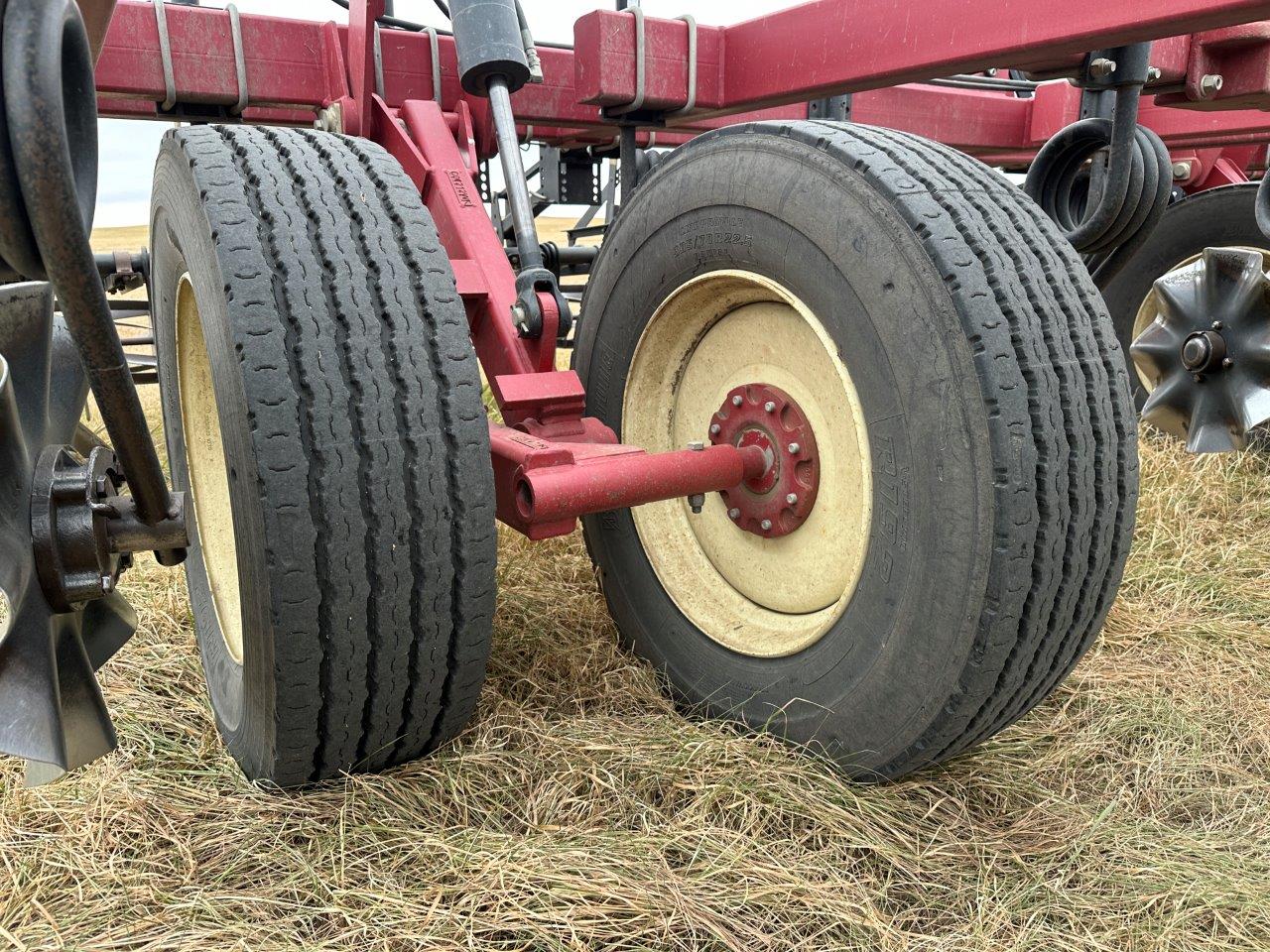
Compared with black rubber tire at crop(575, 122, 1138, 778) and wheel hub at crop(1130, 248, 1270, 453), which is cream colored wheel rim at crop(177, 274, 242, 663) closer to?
black rubber tire at crop(575, 122, 1138, 778)

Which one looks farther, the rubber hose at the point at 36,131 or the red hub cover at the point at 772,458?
the red hub cover at the point at 772,458

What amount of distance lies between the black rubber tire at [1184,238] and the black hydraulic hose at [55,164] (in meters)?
3.39

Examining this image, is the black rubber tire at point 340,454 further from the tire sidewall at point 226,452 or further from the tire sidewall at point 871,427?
the tire sidewall at point 871,427

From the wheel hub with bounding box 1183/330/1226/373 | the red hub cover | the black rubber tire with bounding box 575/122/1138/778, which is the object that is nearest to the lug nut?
the black rubber tire with bounding box 575/122/1138/778

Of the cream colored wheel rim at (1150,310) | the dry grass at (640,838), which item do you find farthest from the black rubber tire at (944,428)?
the cream colored wheel rim at (1150,310)

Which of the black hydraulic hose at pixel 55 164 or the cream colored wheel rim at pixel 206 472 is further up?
the black hydraulic hose at pixel 55 164

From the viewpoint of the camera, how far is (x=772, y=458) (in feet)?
6.20

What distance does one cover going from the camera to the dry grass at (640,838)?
1.36 metres

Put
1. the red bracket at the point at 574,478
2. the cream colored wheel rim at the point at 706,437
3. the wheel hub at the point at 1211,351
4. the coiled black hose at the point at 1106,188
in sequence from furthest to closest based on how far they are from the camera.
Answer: the wheel hub at the point at 1211,351
the coiled black hose at the point at 1106,188
the cream colored wheel rim at the point at 706,437
the red bracket at the point at 574,478

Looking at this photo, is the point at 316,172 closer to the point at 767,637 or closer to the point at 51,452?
the point at 51,452

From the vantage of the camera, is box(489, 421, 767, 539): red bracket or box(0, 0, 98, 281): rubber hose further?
box(489, 421, 767, 539): red bracket

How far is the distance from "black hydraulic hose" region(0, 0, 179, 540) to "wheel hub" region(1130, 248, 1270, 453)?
3196 mm

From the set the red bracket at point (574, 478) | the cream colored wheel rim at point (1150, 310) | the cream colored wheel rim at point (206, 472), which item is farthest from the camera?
the cream colored wheel rim at point (1150, 310)

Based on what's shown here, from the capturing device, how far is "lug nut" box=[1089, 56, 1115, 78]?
2137 mm
